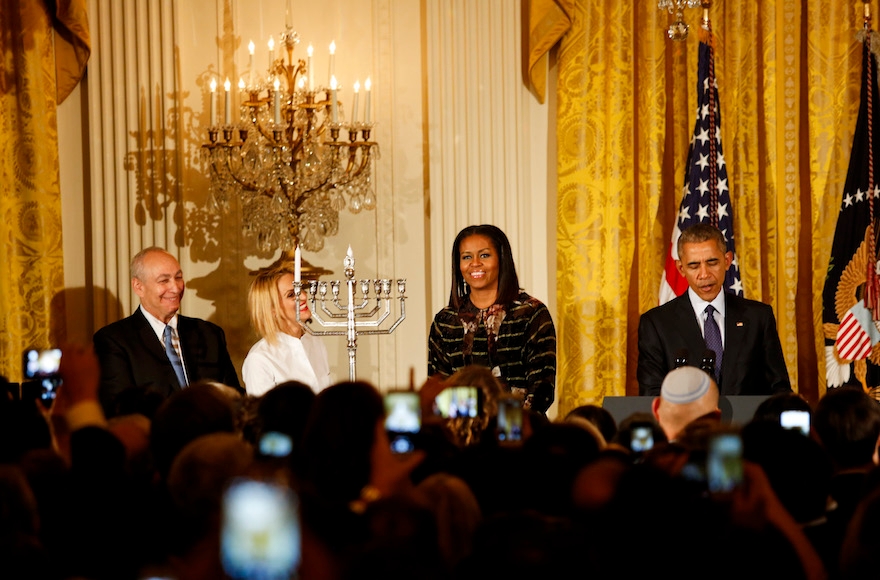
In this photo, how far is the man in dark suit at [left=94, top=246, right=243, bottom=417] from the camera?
5074mm

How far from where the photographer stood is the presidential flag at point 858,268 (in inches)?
225

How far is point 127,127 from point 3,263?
955 millimetres

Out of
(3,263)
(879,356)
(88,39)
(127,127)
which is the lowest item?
(879,356)

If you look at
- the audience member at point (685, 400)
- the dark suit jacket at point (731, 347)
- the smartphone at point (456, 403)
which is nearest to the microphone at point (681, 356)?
the dark suit jacket at point (731, 347)

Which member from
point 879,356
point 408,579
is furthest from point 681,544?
point 879,356

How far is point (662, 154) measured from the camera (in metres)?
6.35

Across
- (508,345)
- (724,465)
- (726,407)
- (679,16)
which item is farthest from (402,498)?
(679,16)

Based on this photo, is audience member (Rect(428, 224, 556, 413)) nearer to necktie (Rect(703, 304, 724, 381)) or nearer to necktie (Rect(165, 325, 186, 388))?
necktie (Rect(703, 304, 724, 381))

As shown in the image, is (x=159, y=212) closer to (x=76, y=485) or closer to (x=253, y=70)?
(x=253, y=70)

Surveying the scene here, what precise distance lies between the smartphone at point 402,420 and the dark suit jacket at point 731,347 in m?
2.32

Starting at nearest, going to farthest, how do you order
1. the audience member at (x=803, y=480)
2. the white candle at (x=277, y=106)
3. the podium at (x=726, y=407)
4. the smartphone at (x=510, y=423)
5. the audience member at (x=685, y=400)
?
the audience member at (x=803, y=480) → the smartphone at (x=510, y=423) → the audience member at (x=685, y=400) → the podium at (x=726, y=407) → the white candle at (x=277, y=106)

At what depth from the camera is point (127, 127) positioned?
6164mm

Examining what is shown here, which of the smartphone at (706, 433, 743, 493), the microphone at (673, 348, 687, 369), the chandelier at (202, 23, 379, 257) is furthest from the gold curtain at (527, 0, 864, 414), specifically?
the smartphone at (706, 433, 743, 493)

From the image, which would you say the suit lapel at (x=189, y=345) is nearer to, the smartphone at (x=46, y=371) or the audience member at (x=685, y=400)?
the smartphone at (x=46, y=371)
